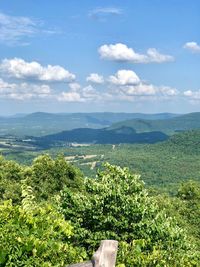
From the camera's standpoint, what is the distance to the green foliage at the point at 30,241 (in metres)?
11.9

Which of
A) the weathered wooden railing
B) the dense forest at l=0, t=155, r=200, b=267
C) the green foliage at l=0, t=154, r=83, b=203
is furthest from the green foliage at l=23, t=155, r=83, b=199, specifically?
the weathered wooden railing

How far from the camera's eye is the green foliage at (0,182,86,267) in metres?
11.9

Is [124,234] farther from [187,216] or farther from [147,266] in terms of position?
[187,216]

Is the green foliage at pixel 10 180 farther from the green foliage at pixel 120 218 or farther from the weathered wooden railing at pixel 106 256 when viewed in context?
the weathered wooden railing at pixel 106 256

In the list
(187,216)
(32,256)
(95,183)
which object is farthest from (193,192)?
(32,256)

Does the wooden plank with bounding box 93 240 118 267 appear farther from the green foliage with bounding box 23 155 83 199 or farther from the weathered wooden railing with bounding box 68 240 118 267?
the green foliage with bounding box 23 155 83 199

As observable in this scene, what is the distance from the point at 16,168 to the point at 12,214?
41.4 metres

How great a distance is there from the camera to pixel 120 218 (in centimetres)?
2109

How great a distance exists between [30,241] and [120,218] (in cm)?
941

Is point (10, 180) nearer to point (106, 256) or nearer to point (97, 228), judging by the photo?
point (97, 228)

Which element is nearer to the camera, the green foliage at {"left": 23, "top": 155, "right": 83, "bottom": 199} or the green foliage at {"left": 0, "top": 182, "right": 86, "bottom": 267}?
the green foliage at {"left": 0, "top": 182, "right": 86, "bottom": 267}

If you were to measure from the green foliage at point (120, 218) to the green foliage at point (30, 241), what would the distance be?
551 centimetres

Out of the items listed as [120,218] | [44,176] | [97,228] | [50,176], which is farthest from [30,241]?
[44,176]

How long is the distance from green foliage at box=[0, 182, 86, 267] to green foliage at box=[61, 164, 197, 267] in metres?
5.51
